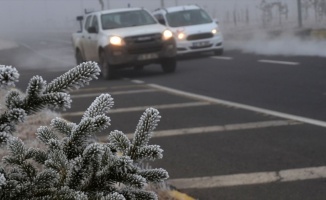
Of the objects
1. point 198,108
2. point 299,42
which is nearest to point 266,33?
point 299,42

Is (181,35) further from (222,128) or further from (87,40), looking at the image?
(222,128)

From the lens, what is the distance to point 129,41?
1708 centimetres

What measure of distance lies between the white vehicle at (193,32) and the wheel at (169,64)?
469 centimetres

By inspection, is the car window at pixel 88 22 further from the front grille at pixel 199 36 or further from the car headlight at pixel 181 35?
the front grille at pixel 199 36

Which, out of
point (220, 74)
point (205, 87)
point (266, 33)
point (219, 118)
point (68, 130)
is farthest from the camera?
point (266, 33)

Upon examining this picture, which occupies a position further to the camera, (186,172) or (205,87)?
(205,87)

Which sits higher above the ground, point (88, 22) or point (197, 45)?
point (88, 22)

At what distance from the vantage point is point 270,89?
41.4 feet

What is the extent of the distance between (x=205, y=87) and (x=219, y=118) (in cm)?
416

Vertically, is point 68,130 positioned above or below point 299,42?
above

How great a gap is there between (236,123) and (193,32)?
1383 centimetres

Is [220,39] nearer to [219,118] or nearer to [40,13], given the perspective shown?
[219,118]

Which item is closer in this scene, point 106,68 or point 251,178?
point 251,178

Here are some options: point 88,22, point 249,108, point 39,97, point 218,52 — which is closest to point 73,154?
point 39,97
